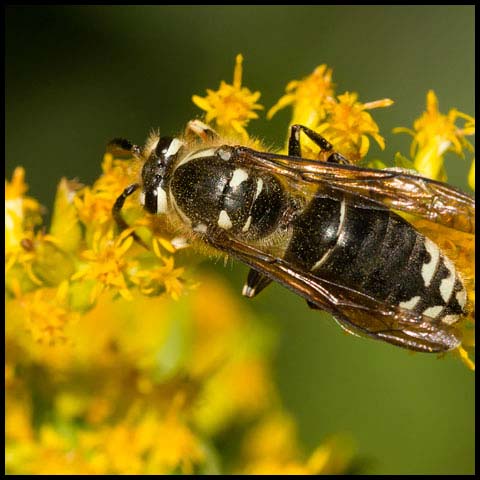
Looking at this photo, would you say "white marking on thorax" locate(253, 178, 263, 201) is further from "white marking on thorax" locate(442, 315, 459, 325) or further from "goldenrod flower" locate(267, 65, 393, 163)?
"white marking on thorax" locate(442, 315, 459, 325)

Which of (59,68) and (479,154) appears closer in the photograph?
(479,154)

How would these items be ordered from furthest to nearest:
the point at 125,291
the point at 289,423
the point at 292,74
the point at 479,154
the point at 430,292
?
1. the point at 292,74
2. the point at 289,423
3. the point at 479,154
4. the point at 125,291
5. the point at 430,292

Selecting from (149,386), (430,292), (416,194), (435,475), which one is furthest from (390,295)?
(435,475)

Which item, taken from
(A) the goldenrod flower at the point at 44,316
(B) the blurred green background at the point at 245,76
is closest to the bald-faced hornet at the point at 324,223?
(A) the goldenrod flower at the point at 44,316

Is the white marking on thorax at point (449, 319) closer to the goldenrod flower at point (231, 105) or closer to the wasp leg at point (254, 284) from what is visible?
the wasp leg at point (254, 284)

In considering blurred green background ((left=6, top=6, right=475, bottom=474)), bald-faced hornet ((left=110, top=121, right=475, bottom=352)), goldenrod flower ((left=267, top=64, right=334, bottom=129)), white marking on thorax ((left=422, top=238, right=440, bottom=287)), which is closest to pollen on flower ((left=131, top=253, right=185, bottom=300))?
bald-faced hornet ((left=110, top=121, right=475, bottom=352))

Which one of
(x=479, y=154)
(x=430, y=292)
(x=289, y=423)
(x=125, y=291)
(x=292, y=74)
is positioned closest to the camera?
(x=430, y=292)

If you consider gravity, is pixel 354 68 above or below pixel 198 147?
above

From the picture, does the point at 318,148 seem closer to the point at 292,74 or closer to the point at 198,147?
the point at 198,147
